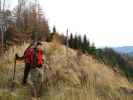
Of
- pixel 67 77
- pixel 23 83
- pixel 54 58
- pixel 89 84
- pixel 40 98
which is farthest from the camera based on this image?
pixel 54 58

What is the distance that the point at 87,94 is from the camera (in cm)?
921

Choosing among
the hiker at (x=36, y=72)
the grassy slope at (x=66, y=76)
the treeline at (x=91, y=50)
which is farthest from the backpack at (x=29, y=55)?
the treeline at (x=91, y=50)

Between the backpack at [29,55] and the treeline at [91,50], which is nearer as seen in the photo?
the backpack at [29,55]

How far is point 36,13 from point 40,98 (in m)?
41.0

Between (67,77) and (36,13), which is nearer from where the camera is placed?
(67,77)

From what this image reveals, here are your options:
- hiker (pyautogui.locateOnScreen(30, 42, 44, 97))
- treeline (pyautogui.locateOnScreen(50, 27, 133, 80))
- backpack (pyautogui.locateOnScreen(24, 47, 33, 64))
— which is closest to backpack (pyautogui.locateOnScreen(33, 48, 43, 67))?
hiker (pyautogui.locateOnScreen(30, 42, 44, 97))

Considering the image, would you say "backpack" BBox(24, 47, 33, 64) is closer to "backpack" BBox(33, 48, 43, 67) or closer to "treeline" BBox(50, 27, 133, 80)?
"backpack" BBox(33, 48, 43, 67)

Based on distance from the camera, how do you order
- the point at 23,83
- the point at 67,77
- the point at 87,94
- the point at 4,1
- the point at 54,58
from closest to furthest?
the point at 87,94 → the point at 23,83 → the point at 67,77 → the point at 54,58 → the point at 4,1

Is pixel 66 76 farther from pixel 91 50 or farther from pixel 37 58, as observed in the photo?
pixel 91 50

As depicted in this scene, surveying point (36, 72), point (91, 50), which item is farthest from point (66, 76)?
point (91, 50)

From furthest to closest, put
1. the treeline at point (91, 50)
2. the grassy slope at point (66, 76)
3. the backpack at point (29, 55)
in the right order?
the treeline at point (91, 50) → the backpack at point (29, 55) → the grassy slope at point (66, 76)

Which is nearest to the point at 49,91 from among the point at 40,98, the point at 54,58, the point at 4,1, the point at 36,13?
the point at 40,98

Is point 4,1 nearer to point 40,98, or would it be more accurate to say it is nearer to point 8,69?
point 8,69

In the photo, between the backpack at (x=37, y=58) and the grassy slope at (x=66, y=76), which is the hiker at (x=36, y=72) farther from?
the grassy slope at (x=66, y=76)
